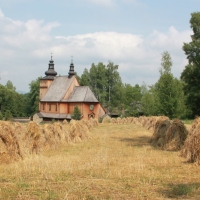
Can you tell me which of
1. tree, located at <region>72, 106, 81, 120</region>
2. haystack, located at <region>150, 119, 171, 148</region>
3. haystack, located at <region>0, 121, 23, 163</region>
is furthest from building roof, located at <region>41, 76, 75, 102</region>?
haystack, located at <region>0, 121, 23, 163</region>

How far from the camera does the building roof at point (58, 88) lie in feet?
Answer: 249

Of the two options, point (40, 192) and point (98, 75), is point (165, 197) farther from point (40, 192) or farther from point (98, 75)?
point (98, 75)

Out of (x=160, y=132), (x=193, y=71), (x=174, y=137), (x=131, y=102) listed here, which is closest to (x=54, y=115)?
(x=193, y=71)

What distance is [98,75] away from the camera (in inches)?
3538

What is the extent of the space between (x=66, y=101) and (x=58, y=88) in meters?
4.74

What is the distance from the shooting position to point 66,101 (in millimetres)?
74188

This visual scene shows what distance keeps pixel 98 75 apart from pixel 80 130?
219 ft

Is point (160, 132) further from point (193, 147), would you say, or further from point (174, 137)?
point (193, 147)

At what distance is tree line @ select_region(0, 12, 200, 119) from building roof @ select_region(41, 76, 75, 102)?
9.42 meters

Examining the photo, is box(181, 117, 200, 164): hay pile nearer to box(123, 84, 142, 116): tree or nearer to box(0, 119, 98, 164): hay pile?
box(0, 119, 98, 164): hay pile

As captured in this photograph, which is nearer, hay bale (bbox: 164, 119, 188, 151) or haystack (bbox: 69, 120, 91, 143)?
hay bale (bbox: 164, 119, 188, 151)

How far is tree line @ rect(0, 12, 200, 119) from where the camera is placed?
50469 millimetres

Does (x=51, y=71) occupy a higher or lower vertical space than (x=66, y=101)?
higher

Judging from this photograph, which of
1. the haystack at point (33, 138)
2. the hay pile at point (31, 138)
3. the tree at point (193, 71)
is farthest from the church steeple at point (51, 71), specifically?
the haystack at point (33, 138)
